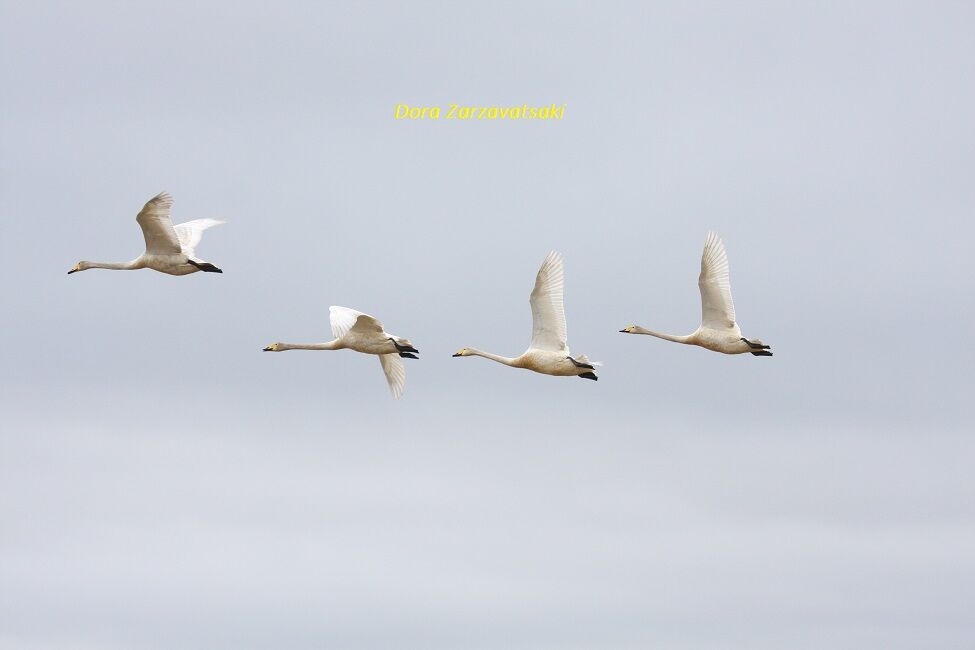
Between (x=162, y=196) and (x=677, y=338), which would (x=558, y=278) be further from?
(x=162, y=196)

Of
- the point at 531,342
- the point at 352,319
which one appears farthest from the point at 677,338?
the point at 352,319

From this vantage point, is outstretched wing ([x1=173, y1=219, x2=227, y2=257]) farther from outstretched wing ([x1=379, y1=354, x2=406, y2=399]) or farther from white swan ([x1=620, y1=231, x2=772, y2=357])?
white swan ([x1=620, y1=231, x2=772, y2=357])

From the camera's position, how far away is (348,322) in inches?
2320

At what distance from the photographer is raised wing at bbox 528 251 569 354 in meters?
59.5

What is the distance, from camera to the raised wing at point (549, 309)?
2343 inches

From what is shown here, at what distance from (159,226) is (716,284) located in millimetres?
15960

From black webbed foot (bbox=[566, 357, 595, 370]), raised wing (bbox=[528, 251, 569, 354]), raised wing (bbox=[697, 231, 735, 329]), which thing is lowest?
black webbed foot (bbox=[566, 357, 595, 370])

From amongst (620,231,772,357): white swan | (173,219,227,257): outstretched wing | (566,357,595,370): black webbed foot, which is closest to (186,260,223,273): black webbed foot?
(173,219,227,257): outstretched wing

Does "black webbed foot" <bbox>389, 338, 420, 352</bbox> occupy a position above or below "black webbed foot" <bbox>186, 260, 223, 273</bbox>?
below

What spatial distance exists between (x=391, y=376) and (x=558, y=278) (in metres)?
8.22

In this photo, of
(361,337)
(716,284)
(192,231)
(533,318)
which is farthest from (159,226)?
(716,284)

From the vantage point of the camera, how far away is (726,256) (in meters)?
64.1

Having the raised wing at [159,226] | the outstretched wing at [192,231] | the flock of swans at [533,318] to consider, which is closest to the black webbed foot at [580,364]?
the flock of swans at [533,318]

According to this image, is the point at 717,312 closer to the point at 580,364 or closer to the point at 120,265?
the point at 580,364
